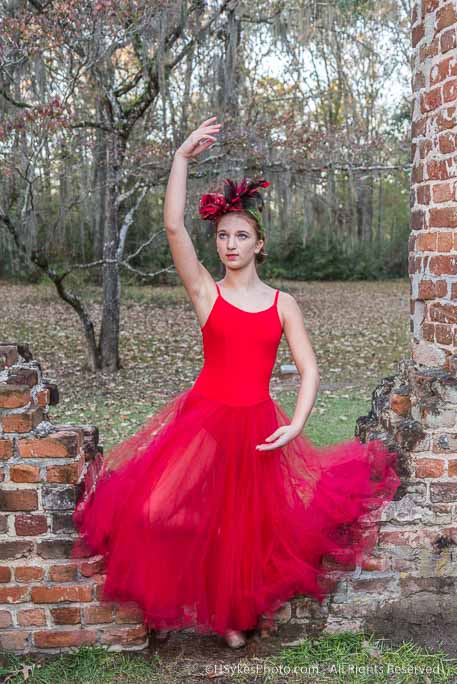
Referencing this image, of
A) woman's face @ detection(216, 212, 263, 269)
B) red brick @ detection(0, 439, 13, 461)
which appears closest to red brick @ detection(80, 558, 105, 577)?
red brick @ detection(0, 439, 13, 461)

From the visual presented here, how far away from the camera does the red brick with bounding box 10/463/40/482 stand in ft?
7.54

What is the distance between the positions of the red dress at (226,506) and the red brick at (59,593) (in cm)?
11

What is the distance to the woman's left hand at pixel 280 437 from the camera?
2.23 meters

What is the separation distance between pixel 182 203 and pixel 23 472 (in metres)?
1.09

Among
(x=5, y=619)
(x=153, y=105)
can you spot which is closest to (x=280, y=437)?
(x=5, y=619)

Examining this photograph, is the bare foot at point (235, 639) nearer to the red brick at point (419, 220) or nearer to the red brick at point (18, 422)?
the red brick at point (18, 422)

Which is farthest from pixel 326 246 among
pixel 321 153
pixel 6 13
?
pixel 6 13

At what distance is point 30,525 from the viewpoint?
232cm

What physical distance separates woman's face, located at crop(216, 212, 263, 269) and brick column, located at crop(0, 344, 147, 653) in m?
0.84

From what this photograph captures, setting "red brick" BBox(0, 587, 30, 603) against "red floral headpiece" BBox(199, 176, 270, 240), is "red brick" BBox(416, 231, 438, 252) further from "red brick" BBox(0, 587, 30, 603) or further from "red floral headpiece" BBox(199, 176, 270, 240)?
"red brick" BBox(0, 587, 30, 603)

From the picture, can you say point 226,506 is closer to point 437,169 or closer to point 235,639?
point 235,639

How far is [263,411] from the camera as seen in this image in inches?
93.5

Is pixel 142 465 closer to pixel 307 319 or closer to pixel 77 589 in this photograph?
pixel 77 589

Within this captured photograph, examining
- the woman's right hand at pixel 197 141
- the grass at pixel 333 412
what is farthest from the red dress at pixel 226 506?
the grass at pixel 333 412
